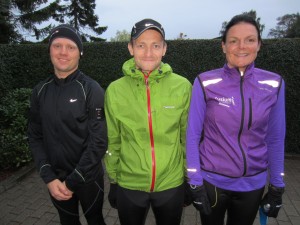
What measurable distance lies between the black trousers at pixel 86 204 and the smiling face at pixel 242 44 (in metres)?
1.54

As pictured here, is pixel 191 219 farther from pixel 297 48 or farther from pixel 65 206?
pixel 297 48

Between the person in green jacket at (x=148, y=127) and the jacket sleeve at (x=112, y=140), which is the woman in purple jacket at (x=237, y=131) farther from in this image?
the jacket sleeve at (x=112, y=140)

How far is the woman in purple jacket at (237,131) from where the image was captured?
194 centimetres

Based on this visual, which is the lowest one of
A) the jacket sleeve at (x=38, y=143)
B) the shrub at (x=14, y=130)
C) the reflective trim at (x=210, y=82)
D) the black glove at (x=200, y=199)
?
the shrub at (x=14, y=130)

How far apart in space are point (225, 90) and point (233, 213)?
100 centimetres

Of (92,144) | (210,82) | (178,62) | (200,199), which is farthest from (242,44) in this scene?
(178,62)

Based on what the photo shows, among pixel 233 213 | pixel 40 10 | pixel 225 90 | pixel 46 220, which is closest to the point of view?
pixel 225 90

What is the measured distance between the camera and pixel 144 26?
6.55 ft

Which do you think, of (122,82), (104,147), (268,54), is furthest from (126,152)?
(268,54)

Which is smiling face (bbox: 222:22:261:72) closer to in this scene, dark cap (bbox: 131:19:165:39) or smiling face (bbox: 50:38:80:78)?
dark cap (bbox: 131:19:165:39)

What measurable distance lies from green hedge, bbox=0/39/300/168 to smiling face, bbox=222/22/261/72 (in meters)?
4.89

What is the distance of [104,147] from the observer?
2.13 m

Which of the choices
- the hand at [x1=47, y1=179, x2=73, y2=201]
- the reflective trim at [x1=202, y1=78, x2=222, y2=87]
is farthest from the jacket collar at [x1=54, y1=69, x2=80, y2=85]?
the reflective trim at [x1=202, y1=78, x2=222, y2=87]

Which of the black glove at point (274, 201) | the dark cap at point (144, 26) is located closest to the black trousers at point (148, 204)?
the black glove at point (274, 201)
